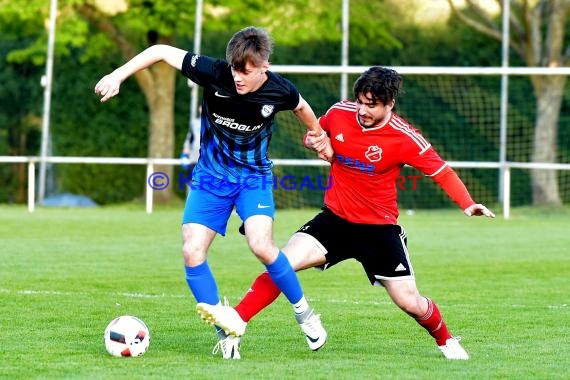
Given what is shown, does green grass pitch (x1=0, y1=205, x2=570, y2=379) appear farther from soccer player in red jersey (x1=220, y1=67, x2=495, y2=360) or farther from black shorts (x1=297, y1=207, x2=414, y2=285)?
black shorts (x1=297, y1=207, x2=414, y2=285)

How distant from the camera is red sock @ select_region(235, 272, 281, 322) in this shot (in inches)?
283

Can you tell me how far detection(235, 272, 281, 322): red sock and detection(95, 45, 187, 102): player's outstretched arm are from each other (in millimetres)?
1384

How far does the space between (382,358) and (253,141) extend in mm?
1478

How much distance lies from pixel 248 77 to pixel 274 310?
2.92 metres

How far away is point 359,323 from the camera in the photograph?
8.65 metres

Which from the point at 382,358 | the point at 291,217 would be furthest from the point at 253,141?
the point at 291,217

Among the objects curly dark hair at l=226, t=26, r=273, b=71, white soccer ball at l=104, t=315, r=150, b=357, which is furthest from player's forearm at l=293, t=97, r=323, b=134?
white soccer ball at l=104, t=315, r=150, b=357

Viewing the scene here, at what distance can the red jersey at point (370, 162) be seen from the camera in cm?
731

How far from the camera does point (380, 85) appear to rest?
7027 mm

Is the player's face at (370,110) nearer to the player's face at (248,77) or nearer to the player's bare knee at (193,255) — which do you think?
the player's face at (248,77)

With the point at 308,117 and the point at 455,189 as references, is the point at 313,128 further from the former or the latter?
the point at 455,189

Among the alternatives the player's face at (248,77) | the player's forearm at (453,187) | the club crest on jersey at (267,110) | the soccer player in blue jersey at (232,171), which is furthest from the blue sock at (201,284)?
the player's forearm at (453,187)

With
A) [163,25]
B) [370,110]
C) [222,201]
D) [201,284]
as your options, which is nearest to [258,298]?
[201,284]

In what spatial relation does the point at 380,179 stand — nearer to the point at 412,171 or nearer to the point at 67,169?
the point at 412,171
